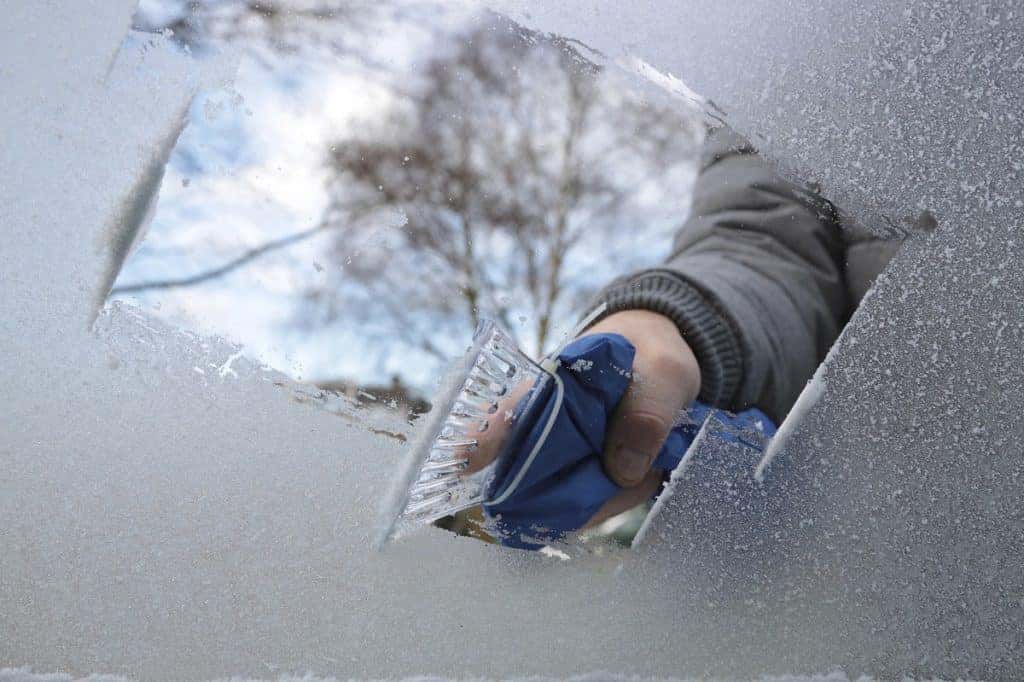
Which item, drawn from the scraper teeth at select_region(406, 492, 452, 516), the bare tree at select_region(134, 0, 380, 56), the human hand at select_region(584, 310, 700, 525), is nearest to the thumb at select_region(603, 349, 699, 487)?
the human hand at select_region(584, 310, 700, 525)

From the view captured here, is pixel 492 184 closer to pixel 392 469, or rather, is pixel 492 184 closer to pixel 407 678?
pixel 392 469

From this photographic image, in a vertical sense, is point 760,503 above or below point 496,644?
above

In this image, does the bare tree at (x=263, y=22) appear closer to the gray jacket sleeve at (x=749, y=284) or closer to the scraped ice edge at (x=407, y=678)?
the gray jacket sleeve at (x=749, y=284)

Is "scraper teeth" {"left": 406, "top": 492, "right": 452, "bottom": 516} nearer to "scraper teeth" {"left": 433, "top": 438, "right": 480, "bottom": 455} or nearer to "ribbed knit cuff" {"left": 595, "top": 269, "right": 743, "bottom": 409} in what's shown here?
"scraper teeth" {"left": 433, "top": 438, "right": 480, "bottom": 455}

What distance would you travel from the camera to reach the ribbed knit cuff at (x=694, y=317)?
0.48 metres

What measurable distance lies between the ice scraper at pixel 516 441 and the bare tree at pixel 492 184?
0.09ft

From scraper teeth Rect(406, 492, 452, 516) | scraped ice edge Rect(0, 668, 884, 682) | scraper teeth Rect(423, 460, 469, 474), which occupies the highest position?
scraper teeth Rect(423, 460, 469, 474)

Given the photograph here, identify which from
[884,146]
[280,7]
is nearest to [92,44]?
[280,7]

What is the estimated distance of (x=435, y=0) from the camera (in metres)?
0.47

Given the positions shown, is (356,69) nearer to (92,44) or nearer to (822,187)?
(92,44)

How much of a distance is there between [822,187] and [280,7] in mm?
383

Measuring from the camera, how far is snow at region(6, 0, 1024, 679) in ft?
1.35

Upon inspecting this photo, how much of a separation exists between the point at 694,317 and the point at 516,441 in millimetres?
159

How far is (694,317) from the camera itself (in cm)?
50
